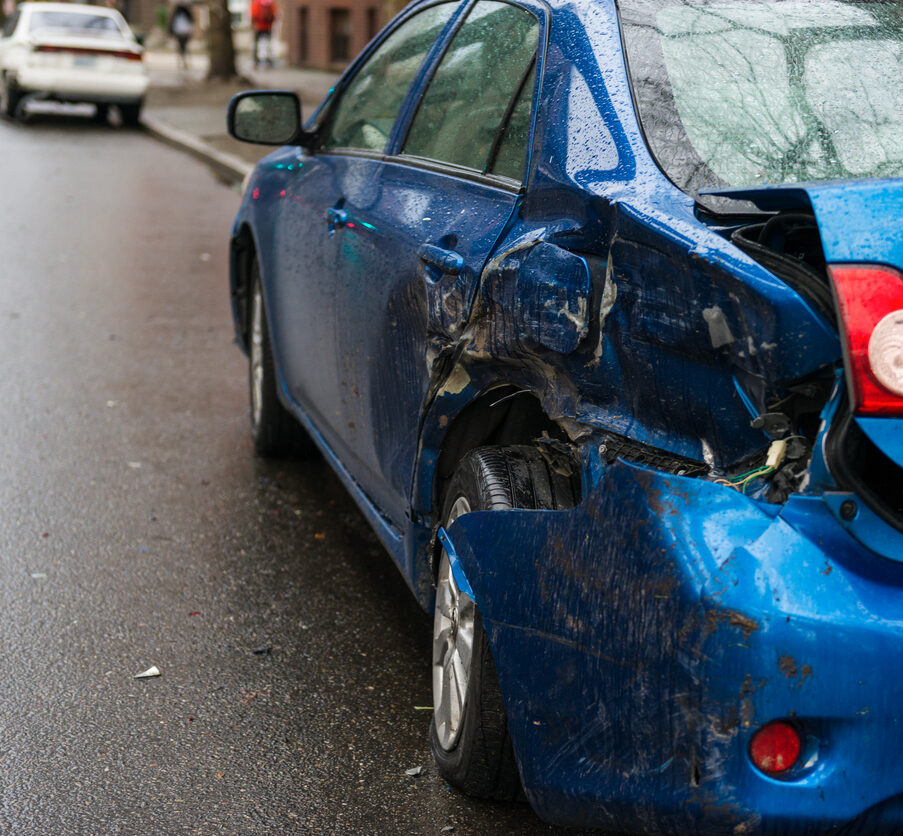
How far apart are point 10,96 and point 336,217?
19.9 m

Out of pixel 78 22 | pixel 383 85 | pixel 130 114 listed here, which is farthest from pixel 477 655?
pixel 78 22

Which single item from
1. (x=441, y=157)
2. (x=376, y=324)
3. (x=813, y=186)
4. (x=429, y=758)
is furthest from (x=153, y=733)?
(x=813, y=186)

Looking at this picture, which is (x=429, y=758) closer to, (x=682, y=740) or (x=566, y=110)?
(x=682, y=740)

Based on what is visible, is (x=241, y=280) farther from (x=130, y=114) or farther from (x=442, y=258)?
(x=130, y=114)

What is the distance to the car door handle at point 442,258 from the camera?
285 cm

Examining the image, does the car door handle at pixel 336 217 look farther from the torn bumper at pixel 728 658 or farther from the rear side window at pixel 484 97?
the torn bumper at pixel 728 658

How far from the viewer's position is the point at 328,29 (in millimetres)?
39000

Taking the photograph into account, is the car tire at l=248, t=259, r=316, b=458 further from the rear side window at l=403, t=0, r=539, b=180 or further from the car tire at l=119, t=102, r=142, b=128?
the car tire at l=119, t=102, r=142, b=128

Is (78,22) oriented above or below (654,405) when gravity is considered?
below

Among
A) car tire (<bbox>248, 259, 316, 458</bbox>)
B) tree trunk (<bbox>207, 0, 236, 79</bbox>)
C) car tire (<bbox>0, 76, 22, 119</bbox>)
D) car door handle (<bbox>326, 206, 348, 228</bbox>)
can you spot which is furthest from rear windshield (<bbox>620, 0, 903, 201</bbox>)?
tree trunk (<bbox>207, 0, 236, 79</bbox>)

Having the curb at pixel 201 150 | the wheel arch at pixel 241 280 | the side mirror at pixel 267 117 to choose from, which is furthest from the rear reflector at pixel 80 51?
the side mirror at pixel 267 117

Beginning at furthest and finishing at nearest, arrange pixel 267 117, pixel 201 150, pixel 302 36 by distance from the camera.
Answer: pixel 302 36 → pixel 201 150 → pixel 267 117

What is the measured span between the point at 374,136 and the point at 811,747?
2.67 metres

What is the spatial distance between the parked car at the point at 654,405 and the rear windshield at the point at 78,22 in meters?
20.3
